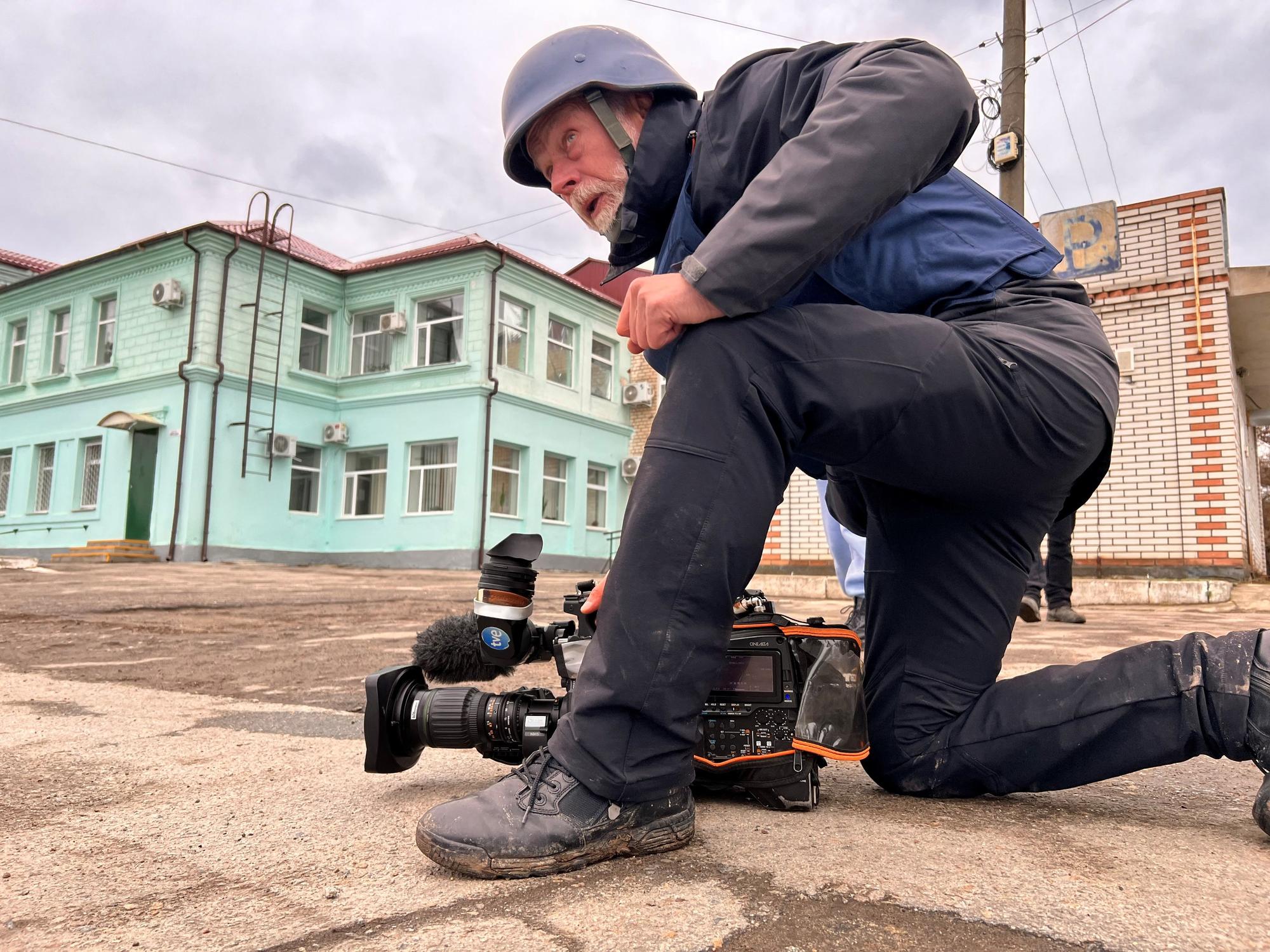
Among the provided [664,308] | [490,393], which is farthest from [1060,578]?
[490,393]

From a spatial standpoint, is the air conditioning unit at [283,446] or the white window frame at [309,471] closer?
the air conditioning unit at [283,446]

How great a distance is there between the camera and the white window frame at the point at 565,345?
20000 millimetres

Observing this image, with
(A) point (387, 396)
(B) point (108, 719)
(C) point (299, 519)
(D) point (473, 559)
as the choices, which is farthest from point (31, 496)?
(B) point (108, 719)

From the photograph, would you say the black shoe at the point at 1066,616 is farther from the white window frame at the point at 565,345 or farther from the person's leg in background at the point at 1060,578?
the white window frame at the point at 565,345

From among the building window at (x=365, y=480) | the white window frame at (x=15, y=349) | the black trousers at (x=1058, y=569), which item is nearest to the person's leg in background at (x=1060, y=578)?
the black trousers at (x=1058, y=569)

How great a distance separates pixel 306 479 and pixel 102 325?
5373 millimetres

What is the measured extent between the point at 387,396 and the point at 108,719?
16.5 meters

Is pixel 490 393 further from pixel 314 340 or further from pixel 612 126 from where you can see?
pixel 612 126

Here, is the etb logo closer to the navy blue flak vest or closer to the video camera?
the video camera

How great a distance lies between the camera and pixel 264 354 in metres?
17.6

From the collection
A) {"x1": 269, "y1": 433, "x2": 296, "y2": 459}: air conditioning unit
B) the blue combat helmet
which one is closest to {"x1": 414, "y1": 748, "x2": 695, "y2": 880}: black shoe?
the blue combat helmet

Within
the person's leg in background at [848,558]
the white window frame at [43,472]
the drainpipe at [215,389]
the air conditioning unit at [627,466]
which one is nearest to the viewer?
the person's leg in background at [848,558]

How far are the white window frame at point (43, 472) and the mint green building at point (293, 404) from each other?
0.05m

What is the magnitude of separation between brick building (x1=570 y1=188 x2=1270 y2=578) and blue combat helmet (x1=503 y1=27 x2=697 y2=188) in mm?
8806
